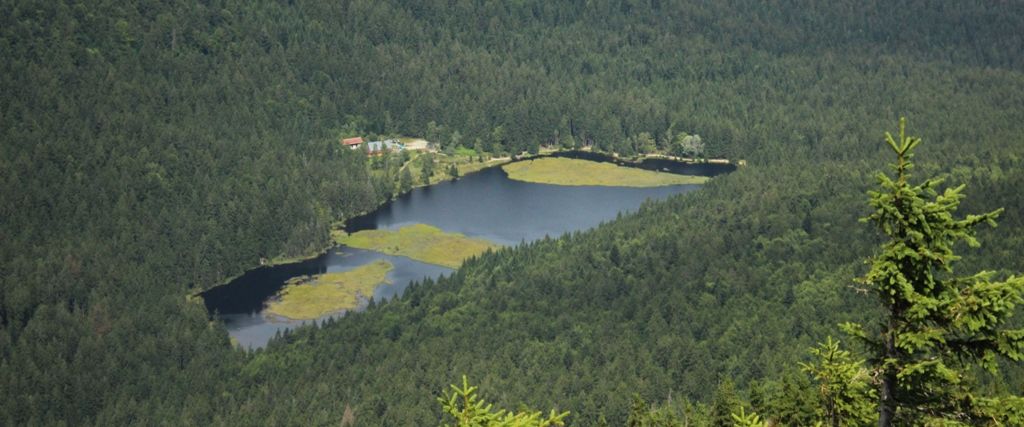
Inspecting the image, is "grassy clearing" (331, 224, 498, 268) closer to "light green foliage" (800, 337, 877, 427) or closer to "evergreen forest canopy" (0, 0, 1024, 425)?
"evergreen forest canopy" (0, 0, 1024, 425)

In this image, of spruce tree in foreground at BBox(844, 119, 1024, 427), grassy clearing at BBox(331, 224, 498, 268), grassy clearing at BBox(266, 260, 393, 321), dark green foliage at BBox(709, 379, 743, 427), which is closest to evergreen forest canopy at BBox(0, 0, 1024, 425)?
dark green foliage at BBox(709, 379, 743, 427)

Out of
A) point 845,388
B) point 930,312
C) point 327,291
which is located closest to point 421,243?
point 327,291

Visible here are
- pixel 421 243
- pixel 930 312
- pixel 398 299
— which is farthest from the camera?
pixel 421 243

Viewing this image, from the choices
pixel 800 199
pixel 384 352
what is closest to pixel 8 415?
pixel 384 352

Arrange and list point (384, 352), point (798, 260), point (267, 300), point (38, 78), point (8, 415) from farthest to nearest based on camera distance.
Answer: point (38, 78)
point (267, 300)
point (798, 260)
point (384, 352)
point (8, 415)

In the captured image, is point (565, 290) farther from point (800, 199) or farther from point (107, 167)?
point (107, 167)

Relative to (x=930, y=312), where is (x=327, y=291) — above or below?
below

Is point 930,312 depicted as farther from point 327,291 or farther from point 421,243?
point 421,243
